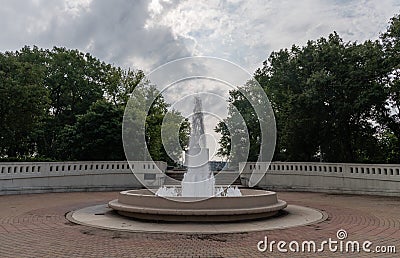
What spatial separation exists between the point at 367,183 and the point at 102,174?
1733cm

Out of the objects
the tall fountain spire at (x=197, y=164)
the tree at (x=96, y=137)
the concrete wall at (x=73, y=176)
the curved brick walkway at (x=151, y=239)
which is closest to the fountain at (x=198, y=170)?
the tall fountain spire at (x=197, y=164)

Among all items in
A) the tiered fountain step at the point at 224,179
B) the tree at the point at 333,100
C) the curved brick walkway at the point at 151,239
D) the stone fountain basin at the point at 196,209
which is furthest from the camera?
the tiered fountain step at the point at 224,179

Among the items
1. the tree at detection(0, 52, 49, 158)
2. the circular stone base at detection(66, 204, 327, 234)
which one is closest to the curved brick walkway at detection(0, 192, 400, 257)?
the circular stone base at detection(66, 204, 327, 234)

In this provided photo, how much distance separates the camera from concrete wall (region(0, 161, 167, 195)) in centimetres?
1911

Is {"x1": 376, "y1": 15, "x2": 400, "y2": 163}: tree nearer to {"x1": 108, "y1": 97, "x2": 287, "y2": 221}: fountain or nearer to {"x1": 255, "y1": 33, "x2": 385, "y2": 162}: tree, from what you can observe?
{"x1": 255, "y1": 33, "x2": 385, "y2": 162}: tree

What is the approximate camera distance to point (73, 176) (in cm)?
2162

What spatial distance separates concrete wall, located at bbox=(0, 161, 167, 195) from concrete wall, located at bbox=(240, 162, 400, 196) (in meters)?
8.16

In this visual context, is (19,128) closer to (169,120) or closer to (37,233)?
(169,120)

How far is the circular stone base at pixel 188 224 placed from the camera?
8.91 meters

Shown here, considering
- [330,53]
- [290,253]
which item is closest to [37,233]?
[290,253]

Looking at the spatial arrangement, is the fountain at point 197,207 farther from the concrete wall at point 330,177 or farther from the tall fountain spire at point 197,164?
the concrete wall at point 330,177

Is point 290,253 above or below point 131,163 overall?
below

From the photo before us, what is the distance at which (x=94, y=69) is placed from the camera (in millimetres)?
40312

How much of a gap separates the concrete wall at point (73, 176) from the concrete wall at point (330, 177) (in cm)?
816
